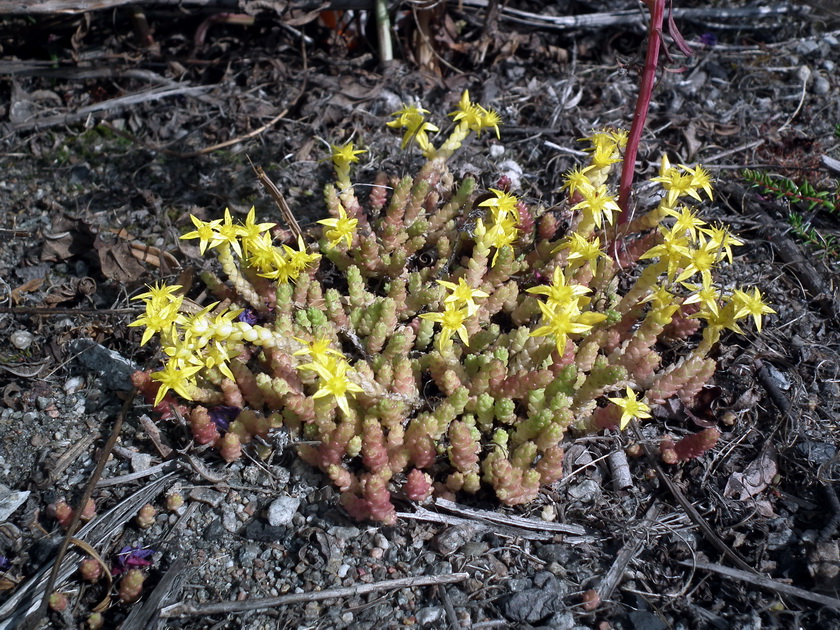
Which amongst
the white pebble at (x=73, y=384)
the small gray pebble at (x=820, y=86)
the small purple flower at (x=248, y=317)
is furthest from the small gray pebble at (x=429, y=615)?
the small gray pebble at (x=820, y=86)

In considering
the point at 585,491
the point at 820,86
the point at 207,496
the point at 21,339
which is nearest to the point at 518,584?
the point at 585,491

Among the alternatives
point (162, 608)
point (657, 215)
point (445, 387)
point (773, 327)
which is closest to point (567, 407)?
point (445, 387)

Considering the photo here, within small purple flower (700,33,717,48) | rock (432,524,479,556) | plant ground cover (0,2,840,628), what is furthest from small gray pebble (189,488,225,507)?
small purple flower (700,33,717,48)

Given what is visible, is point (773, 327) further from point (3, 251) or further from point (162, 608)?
point (3, 251)

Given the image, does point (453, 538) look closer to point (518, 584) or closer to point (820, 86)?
point (518, 584)

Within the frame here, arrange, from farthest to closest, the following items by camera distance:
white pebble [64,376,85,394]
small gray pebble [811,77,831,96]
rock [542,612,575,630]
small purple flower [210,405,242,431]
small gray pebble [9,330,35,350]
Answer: small gray pebble [811,77,831,96], small gray pebble [9,330,35,350], white pebble [64,376,85,394], small purple flower [210,405,242,431], rock [542,612,575,630]

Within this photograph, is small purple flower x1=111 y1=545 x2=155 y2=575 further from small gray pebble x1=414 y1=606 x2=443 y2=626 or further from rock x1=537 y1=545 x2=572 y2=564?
rock x1=537 y1=545 x2=572 y2=564
